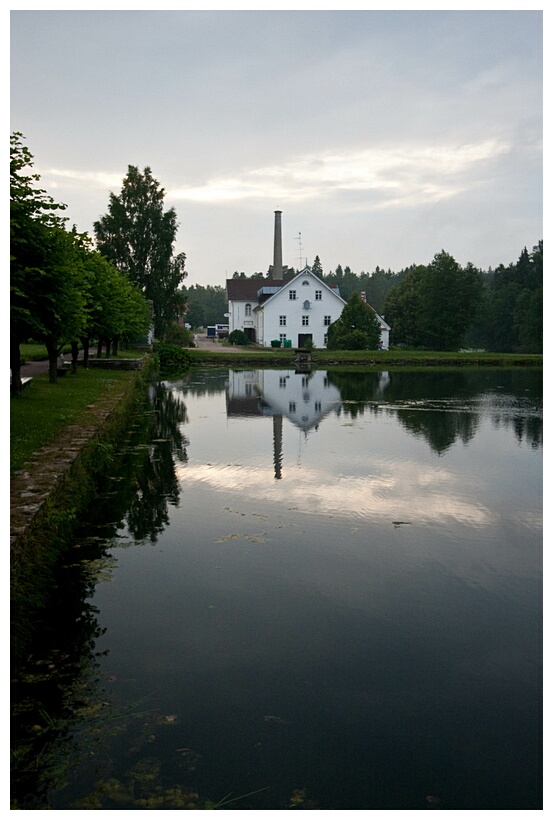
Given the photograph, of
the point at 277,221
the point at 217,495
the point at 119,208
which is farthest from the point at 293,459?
the point at 277,221

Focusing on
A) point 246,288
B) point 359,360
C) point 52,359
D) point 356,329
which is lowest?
point 52,359

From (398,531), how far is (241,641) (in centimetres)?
390

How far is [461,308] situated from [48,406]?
66.6 m

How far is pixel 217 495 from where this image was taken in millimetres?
12008

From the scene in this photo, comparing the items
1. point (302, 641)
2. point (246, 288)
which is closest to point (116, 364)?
point (302, 641)

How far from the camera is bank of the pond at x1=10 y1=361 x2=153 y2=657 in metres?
6.95

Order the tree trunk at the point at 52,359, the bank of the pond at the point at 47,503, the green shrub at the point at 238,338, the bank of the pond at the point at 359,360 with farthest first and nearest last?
the green shrub at the point at 238,338 < the bank of the pond at the point at 359,360 < the tree trunk at the point at 52,359 < the bank of the pond at the point at 47,503

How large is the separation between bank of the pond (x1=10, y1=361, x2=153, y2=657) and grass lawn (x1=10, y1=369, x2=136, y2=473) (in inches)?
9.0

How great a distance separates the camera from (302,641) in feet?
21.8

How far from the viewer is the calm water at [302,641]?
15.8 feet

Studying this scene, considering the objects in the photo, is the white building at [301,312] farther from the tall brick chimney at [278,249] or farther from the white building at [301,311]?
the tall brick chimney at [278,249]

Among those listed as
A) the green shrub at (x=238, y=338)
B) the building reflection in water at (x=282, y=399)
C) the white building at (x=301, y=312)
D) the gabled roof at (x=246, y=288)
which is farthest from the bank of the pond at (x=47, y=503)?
the gabled roof at (x=246, y=288)

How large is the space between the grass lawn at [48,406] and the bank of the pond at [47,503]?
229 millimetres

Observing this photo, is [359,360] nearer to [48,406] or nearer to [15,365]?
[15,365]
